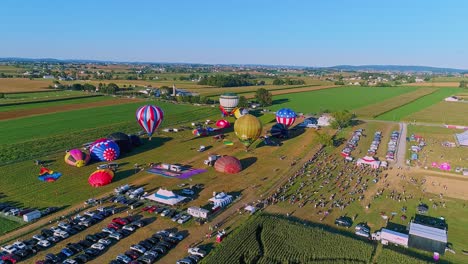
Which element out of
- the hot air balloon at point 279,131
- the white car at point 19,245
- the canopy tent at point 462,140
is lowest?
the white car at point 19,245

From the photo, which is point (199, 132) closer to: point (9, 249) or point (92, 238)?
point (92, 238)

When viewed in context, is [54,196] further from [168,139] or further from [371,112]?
[371,112]

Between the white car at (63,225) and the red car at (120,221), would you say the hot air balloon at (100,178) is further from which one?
the red car at (120,221)

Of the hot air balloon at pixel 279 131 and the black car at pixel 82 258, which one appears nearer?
the black car at pixel 82 258

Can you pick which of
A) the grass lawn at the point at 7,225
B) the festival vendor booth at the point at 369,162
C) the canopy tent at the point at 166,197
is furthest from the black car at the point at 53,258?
the festival vendor booth at the point at 369,162

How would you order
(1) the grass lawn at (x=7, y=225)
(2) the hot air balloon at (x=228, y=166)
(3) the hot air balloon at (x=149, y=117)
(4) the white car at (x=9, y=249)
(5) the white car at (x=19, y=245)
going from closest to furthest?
1. (4) the white car at (x=9, y=249)
2. (5) the white car at (x=19, y=245)
3. (1) the grass lawn at (x=7, y=225)
4. (2) the hot air balloon at (x=228, y=166)
5. (3) the hot air balloon at (x=149, y=117)

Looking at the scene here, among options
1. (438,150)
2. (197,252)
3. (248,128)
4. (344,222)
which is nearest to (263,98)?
(248,128)
